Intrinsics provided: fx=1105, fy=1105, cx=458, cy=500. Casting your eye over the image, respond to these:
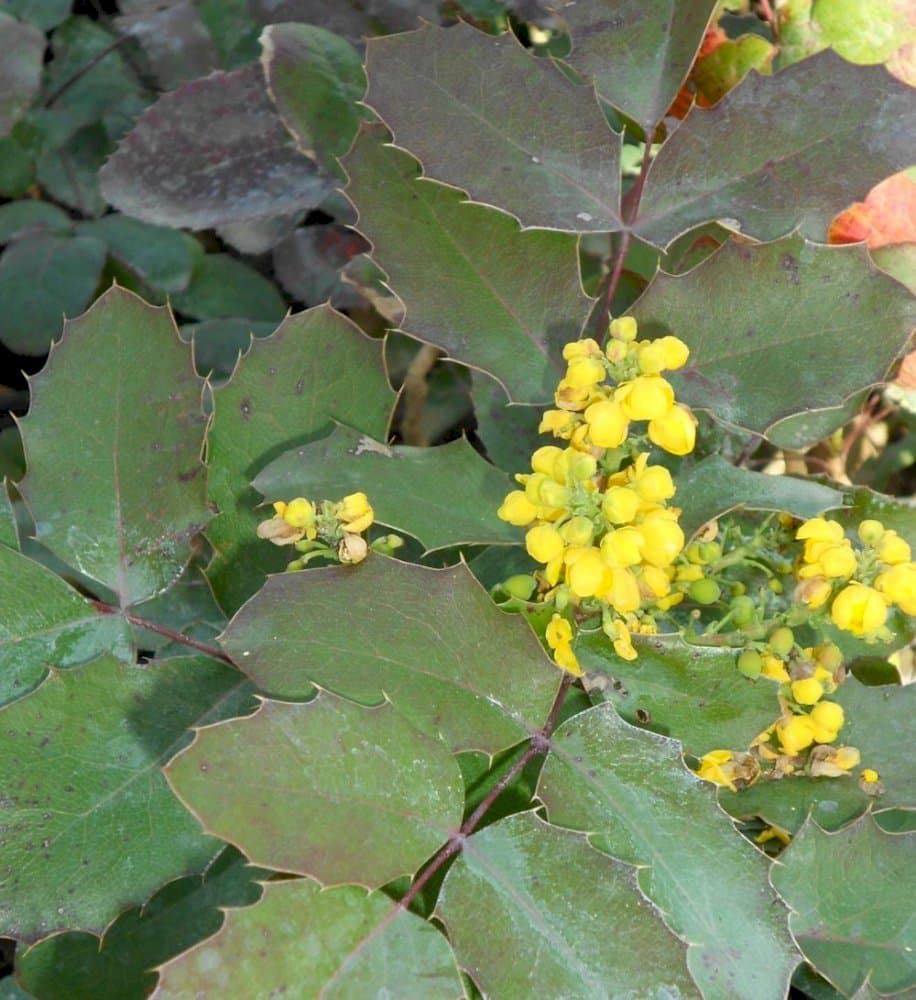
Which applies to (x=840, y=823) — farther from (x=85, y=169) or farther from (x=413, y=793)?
(x=85, y=169)

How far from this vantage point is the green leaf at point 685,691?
0.98 meters

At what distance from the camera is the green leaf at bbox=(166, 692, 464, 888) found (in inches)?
31.5

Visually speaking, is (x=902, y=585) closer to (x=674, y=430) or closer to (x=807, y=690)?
(x=807, y=690)

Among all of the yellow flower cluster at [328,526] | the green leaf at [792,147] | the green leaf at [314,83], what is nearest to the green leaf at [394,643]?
the yellow flower cluster at [328,526]

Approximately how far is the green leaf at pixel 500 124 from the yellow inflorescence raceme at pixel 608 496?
0.86ft

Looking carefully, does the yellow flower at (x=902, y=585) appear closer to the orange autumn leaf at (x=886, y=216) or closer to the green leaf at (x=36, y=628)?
the orange autumn leaf at (x=886, y=216)

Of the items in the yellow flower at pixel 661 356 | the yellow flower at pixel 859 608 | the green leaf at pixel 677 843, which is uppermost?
the yellow flower at pixel 661 356

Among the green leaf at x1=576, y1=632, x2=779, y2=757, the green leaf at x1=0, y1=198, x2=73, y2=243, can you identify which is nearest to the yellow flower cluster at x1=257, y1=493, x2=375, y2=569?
the green leaf at x1=576, y1=632, x2=779, y2=757

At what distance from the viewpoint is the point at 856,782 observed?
109 centimetres

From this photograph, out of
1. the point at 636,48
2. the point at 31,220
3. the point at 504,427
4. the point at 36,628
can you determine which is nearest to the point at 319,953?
the point at 36,628

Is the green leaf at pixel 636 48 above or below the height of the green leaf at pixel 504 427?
above

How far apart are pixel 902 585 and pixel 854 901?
1.07ft

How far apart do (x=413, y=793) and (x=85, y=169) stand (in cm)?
145

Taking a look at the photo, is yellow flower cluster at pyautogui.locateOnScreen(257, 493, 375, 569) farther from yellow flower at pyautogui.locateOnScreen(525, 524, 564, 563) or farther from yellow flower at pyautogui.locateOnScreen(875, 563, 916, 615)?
yellow flower at pyautogui.locateOnScreen(875, 563, 916, 615)
